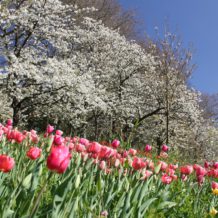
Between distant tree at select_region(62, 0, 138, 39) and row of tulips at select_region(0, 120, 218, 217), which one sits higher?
distant tree at select_region(62, 0, 138, 39)

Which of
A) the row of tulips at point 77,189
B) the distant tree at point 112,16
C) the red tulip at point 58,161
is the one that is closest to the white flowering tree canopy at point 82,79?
the distant tree at point 112,16

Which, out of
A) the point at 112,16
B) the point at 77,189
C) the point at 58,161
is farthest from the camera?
the point at 112,16

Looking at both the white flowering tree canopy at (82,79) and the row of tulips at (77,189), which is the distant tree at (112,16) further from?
the row of tulips at (77,189)

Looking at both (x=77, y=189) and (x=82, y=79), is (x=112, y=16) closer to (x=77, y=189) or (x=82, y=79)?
(x=82, y=79)

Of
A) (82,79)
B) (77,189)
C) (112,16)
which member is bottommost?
(77,189)

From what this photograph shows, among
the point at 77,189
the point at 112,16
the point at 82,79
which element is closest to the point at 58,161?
the point at 77,189

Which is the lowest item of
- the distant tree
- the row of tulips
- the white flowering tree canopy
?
the row of tulips

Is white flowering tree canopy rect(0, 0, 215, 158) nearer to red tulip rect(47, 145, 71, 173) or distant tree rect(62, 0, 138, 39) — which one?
distant tree rect(62, 0, 138, 39)

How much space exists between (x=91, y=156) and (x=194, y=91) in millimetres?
20952

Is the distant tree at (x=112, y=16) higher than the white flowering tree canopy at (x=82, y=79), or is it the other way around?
the distant tree at (x=112, y=16)

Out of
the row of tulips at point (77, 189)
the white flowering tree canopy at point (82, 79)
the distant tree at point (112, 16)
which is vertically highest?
the distant tree at point (112, 16)

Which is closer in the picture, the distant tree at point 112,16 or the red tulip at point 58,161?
the red tulip at point 58,161

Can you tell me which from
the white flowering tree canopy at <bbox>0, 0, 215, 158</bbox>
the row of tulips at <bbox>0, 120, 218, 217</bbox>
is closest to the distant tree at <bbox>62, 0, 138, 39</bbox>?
the white flowering tree canopy at <bbox>0, 0, 215, 158</bbox>

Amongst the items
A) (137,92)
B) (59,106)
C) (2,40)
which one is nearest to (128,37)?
(137,92)
